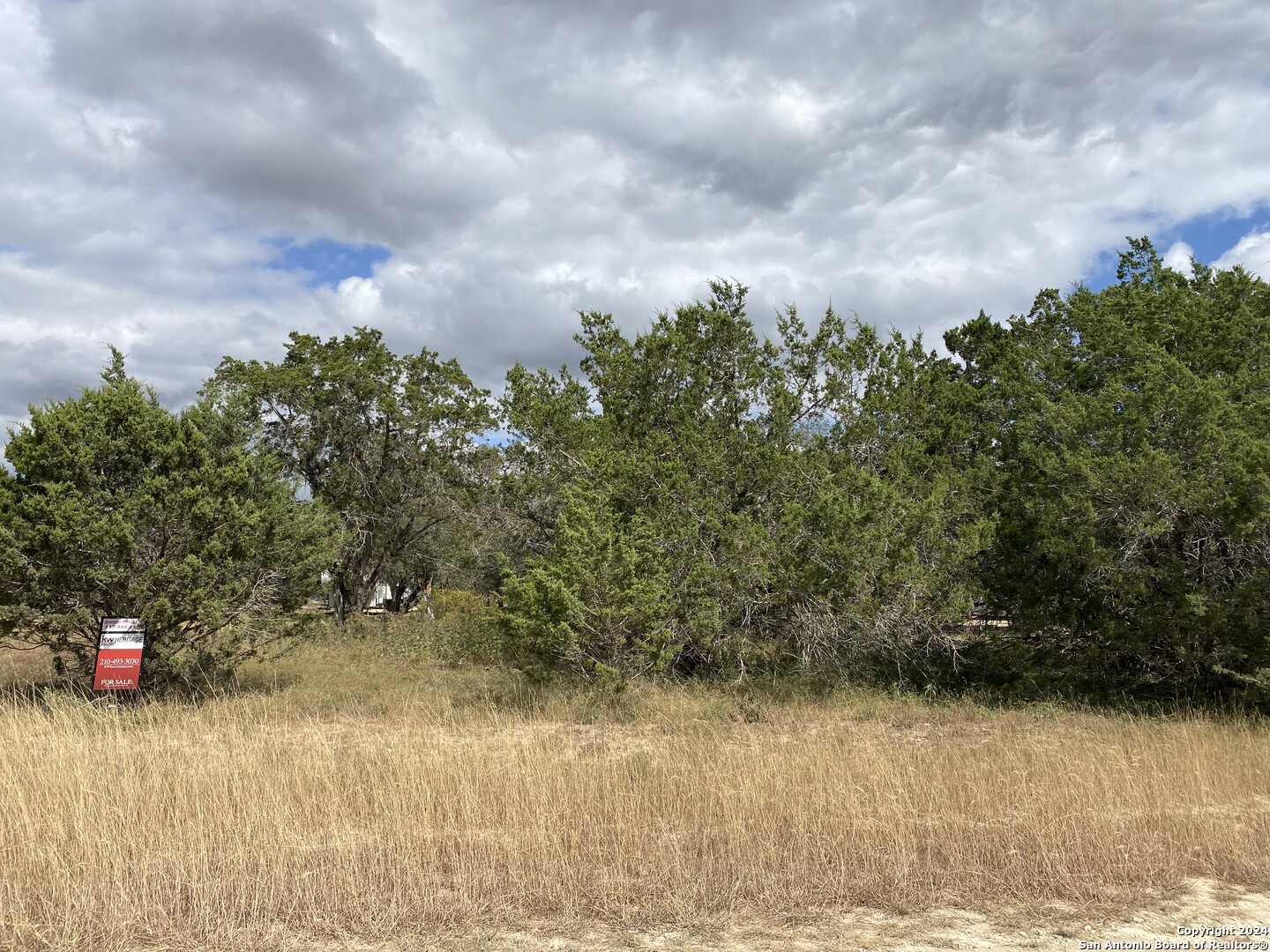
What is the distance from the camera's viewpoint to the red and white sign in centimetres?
917

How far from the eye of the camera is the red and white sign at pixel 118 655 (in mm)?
→ 9172

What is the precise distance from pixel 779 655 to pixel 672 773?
7111 mm

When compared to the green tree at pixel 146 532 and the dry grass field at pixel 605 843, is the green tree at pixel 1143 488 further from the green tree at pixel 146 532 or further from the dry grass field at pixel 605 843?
the green tree at pixel 146 532

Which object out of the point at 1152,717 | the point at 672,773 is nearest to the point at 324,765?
the point at 672,773

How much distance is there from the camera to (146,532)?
10.2 metres

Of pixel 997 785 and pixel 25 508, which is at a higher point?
pixel 25 508

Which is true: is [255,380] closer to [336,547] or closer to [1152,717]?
[336,547]

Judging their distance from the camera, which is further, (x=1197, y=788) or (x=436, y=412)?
(x=436, y=412)

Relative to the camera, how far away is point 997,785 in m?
6.14

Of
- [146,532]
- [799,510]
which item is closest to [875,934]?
[799,510]

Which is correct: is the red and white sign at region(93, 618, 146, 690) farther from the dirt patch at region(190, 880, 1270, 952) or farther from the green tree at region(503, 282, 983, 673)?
the dirt patch at region(190, 880, 1270, 952)

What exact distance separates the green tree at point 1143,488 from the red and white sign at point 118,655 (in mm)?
11714

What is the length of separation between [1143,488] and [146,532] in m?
12.8

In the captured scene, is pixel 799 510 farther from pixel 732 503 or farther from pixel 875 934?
pixel 875 934
